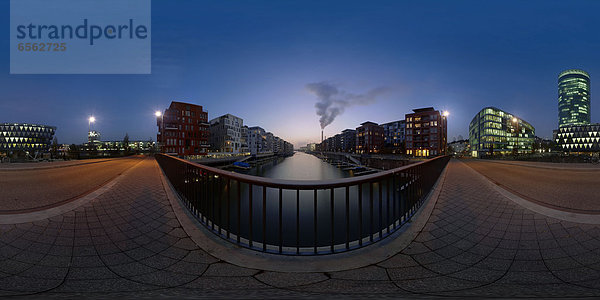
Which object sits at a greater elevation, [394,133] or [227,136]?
[394,133]

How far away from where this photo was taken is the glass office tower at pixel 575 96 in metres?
117

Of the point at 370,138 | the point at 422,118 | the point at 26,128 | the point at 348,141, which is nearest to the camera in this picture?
the point at 422,118

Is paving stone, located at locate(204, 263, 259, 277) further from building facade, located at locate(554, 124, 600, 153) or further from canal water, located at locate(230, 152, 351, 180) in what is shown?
building facade, located at locate(554, 124, 600, 153)

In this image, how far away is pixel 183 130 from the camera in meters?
52.5

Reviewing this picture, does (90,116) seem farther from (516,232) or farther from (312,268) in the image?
(516,232)

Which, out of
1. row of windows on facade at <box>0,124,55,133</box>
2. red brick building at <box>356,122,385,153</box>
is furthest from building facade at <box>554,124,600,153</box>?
row of windows on facade at <box>0,124,55,133</box>

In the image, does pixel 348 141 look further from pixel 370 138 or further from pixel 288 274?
pixel 288 274

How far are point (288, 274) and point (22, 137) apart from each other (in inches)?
5967

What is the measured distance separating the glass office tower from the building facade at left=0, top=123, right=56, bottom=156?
268875 mm

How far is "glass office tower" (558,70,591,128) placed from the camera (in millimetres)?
117125

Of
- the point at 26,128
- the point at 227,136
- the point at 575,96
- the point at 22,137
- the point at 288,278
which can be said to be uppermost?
the point at 575,96

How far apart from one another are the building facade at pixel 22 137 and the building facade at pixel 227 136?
82.5 m

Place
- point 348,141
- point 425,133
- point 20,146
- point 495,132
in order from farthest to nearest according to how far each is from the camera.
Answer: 1. point 348,141
2. point 20,146
3. point 495,132
4. point 425,133

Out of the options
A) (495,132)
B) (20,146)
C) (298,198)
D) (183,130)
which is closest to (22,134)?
(20,146)
